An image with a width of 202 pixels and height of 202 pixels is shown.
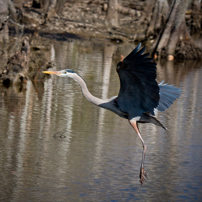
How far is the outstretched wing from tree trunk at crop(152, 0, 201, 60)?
52.3 feet

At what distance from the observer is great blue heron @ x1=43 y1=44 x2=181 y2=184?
7402 mm

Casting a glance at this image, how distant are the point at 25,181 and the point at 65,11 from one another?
2744 centimetres

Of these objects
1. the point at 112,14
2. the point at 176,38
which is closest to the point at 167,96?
the point at 176,38

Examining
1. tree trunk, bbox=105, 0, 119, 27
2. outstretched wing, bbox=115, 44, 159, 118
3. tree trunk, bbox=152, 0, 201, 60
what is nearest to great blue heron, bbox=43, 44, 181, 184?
outstretched wing, bbox=115, 44, 159, 118

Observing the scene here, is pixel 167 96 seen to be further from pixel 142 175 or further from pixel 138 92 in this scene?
pixel 142 175

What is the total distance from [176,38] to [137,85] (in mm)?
16651

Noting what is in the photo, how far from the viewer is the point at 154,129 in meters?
11.5

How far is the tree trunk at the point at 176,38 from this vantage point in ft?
78.1

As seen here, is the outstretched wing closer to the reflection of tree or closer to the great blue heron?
the great blue heron

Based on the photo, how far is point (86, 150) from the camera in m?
9.42

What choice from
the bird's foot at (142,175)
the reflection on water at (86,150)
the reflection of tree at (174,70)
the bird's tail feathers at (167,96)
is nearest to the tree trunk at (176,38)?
the reflection of tree at (174,70)

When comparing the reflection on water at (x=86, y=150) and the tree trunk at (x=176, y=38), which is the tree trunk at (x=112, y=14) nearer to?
the tree trunk at (x=176, y=38)

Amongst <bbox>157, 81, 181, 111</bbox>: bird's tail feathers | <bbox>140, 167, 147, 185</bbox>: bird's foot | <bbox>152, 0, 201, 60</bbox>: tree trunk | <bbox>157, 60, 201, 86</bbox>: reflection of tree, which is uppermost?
<bbox>152, 0, 201, 60</bbox>: tree trunk

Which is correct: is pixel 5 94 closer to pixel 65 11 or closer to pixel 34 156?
pixel 34 156
